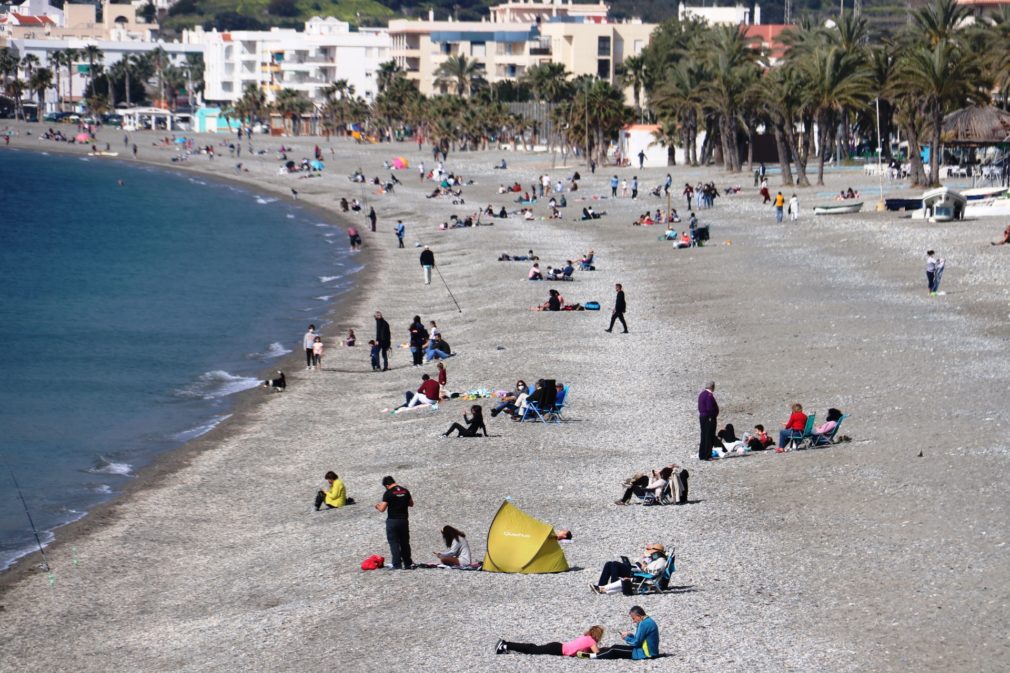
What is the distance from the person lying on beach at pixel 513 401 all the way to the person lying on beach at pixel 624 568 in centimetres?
973

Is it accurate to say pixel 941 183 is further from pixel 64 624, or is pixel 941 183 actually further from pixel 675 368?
pixel 64 624

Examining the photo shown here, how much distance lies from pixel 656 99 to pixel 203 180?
47124mm

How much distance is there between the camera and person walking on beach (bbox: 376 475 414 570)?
18.4 metres

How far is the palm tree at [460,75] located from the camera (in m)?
148

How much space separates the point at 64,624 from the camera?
18.7 m

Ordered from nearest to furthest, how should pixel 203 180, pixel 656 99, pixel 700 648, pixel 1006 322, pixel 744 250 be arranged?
pixel 700 648 < pixel 1006 322 < pixel 744 250 < pixel 656 99 < pixel 203 180

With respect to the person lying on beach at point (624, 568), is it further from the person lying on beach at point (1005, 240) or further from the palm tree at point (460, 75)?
the palm tree at point (460, 75)

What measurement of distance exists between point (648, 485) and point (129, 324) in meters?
30.1

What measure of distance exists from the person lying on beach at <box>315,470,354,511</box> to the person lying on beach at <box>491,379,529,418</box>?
4.81 m

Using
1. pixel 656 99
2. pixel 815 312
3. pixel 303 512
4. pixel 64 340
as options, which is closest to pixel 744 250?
pixel 815 312

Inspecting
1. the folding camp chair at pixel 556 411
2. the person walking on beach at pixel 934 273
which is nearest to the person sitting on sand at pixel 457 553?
the folding camp chair at pixel 556 411

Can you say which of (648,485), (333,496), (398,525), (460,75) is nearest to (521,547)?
(398,525)

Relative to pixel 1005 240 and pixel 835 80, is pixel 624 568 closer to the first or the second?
pixel 1005 240

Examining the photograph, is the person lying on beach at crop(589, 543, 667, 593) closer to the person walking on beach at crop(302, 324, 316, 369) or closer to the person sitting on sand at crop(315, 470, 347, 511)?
the person sitting on sand at crop(315, 470, 347, 511)
